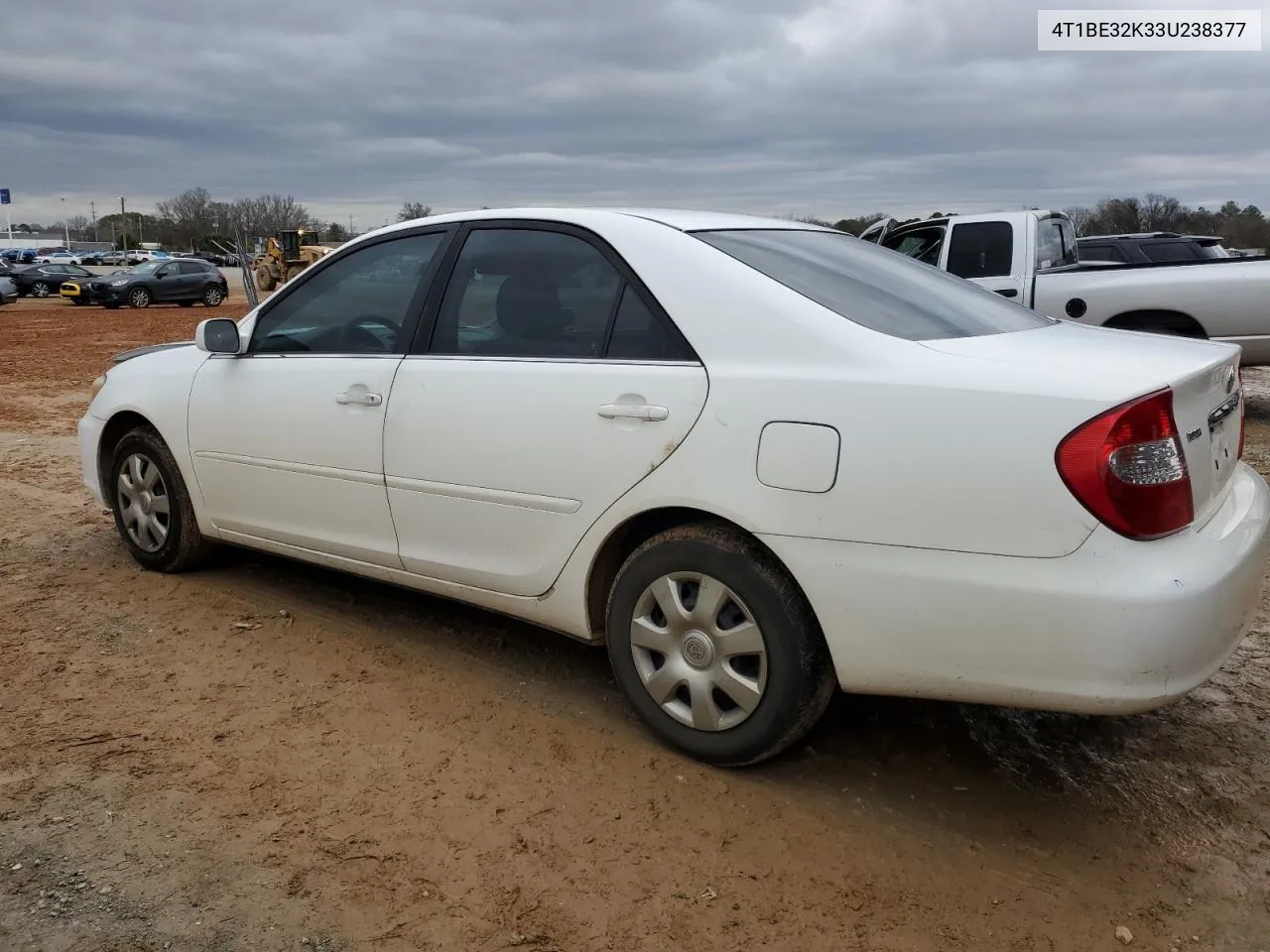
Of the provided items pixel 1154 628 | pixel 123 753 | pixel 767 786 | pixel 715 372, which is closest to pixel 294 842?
pixel 123 753

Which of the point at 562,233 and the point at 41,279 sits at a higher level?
the point at 41,279

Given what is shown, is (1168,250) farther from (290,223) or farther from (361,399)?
(290,223)

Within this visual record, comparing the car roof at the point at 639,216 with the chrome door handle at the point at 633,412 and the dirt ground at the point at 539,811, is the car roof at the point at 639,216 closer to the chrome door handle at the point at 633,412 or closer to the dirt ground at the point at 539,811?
the chrome door handle at the point at 633,412

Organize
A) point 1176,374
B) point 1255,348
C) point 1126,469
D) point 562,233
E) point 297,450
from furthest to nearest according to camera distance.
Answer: point 1255,348, point 297,450, point 562,233, point 1176,374, point 1126,469

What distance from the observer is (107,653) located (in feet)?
13.5

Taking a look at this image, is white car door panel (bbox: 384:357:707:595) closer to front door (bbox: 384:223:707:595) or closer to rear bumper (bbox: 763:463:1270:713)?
front door (bbox: 384:223:707:595)

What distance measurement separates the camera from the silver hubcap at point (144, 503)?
486 centimetres

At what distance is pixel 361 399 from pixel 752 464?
163 centimetres

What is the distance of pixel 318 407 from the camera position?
3.98 meters

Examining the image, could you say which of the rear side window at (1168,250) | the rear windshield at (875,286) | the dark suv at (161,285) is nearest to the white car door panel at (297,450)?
the rear windshield at (875,286)

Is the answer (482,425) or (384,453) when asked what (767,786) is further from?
(384,453)

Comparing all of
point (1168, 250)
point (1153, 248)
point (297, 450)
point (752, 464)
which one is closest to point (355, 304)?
point (297, 450)

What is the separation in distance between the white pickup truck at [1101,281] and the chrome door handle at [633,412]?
645 centimetres

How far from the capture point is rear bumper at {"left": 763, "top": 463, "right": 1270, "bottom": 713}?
2449 millimetres
